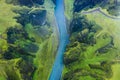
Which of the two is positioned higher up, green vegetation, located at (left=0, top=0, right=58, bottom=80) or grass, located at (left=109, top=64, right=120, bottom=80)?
green vegetation, located at (left=0, top=0, right=58, bottom=80)

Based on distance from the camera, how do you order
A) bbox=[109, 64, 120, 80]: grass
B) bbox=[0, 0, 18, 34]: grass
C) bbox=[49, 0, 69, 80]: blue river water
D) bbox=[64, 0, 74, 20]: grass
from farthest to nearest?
bbox=[64, 0, 74, 20]: grass, bbox=[0, 0, 18, 34]: grass, bbox=[49, 0, 69, 80]: blue river water, bbox=[109, 64, 120, 80]: grass

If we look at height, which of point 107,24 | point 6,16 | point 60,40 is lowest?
point 60,40

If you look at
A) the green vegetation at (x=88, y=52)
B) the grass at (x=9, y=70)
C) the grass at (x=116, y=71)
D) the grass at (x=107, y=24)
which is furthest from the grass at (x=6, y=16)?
the grass at (x=116, y=71)

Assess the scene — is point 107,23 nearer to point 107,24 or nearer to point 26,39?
point 107,24

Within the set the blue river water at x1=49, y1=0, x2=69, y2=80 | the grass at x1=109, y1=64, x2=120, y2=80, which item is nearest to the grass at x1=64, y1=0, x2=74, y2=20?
the blue river water at x1=49, y1=0, x2=69, y2=80

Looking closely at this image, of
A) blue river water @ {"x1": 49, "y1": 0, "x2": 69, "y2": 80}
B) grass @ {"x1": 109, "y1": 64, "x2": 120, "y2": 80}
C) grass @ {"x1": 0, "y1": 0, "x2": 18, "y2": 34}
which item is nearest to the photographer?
grass @ {"x1": 109, "y1": 64, "x2": 120, "y2": 80}

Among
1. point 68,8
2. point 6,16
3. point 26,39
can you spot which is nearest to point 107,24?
point 68,8

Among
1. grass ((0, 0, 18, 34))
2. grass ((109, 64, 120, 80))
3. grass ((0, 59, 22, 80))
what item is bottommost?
grass ((109, 64, 120, 80))

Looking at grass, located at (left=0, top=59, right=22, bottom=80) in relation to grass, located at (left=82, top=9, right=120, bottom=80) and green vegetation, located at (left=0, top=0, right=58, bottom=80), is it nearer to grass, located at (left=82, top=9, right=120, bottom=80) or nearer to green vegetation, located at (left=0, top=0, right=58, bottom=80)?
green vegetation, located at (left=0, top=0, right=58, bottom=80)

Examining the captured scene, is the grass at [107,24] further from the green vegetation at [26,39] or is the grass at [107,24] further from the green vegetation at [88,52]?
the green vegetation at [26,39]

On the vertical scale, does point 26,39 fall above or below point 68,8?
below
